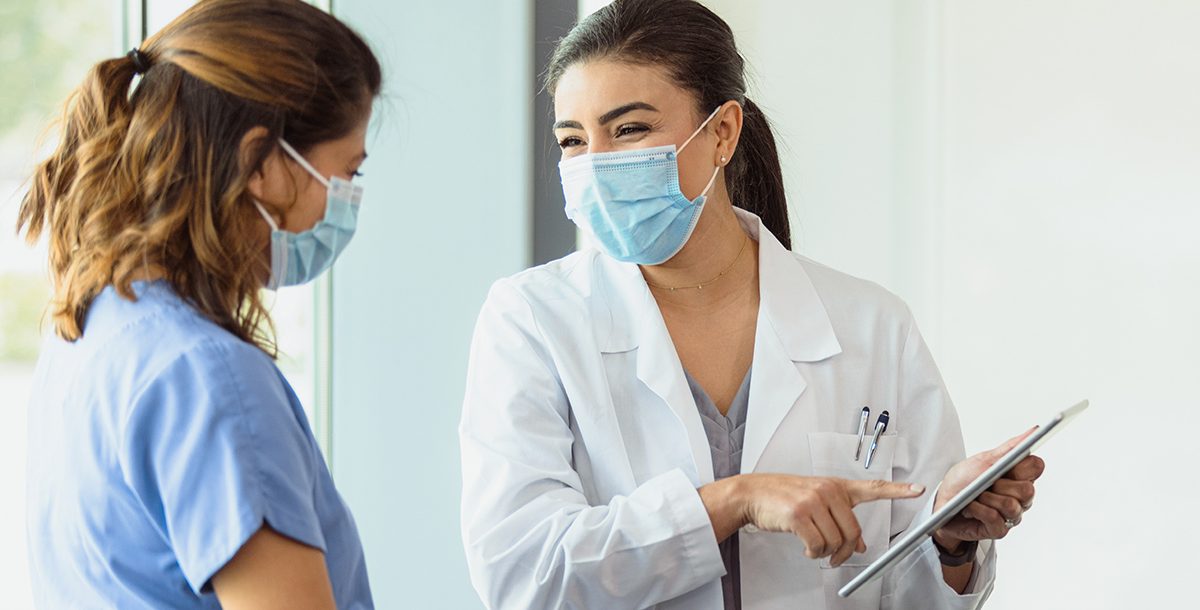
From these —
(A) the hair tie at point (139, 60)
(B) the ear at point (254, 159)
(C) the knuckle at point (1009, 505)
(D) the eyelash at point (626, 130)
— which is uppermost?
(A) the hair tie at point (139, 60)

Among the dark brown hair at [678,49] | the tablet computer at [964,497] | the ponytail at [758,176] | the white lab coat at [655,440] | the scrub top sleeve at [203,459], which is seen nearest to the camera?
the scrub top sleeve at [203,459]

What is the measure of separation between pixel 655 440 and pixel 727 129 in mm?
466

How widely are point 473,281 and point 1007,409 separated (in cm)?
120

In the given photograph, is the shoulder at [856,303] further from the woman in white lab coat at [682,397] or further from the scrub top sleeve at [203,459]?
the scrub top sleeve at [203,459]

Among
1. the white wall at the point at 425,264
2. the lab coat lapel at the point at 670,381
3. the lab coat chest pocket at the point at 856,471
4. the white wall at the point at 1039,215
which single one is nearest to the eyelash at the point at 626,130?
the lab coat lapel at the point at 670,381

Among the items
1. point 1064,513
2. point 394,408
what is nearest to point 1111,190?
point 1064,513

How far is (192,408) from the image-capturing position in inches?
33.0

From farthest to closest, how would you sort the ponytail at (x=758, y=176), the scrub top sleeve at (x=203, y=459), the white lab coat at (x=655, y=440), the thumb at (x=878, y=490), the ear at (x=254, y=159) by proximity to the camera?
the ponytail at (x=758, y=176), the white lab coat at (x=655, y=440), the thumb at (x=878, y=490), the ear at (x=254, y=159), the scrub top sleeve at (x=203, y=459)

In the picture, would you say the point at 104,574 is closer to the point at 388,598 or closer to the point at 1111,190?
the point at 388,598

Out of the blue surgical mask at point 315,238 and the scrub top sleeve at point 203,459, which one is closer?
the scrub top sleeve at point 203,459

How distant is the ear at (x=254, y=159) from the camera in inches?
36.9

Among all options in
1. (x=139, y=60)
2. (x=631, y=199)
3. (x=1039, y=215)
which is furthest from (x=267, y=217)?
(x=1039, y=215)

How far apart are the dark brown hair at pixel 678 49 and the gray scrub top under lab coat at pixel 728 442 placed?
0.40 metres

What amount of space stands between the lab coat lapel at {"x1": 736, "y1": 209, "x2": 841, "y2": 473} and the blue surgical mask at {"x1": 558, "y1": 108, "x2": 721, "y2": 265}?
6.4 inches
